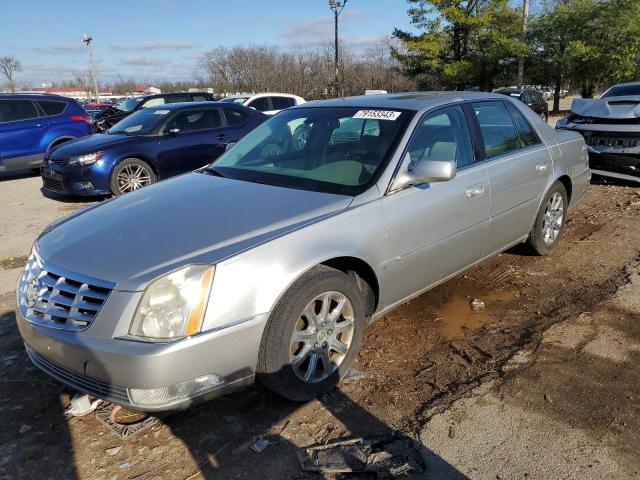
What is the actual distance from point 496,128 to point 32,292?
3.60 meters

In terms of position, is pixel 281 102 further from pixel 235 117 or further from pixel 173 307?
pixel 173 307

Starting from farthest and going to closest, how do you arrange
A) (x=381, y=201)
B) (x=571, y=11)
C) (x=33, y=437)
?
1. (x=571, y=11)
2. (x=381, y=201)
3. (x=33, y=437)

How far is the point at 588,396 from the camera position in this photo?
9.75 feet

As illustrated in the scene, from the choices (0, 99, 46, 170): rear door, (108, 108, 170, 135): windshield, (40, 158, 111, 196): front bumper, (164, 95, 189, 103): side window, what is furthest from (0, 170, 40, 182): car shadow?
(164, 95, 189, 103): side window

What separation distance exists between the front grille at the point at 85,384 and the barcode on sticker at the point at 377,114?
242 cm

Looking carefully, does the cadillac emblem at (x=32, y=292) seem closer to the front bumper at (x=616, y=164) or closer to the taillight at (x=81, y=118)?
the front bumper at (x=616, y=164)

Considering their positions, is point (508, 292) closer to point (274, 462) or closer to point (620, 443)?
point (620, 443)

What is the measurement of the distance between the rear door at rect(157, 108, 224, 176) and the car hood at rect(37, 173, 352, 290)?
207 inches

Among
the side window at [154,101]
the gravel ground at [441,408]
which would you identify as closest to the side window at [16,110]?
the side window at [154,101]

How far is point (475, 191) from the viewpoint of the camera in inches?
153

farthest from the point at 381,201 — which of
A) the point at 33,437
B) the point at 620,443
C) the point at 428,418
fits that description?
the point at 33,437

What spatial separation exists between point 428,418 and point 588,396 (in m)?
0.94

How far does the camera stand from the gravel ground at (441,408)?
8.28ft

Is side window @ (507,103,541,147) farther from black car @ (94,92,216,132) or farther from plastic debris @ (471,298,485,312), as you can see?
black car @ (94,92,216,132)
